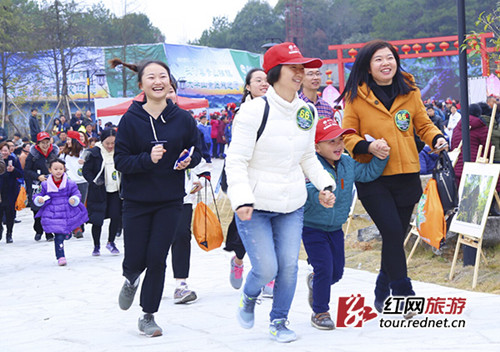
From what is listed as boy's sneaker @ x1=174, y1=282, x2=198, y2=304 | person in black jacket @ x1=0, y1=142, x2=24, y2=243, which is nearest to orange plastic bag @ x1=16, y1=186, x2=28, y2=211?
person in black jacket @ x1=0, y1=142, x2=24, y2=243

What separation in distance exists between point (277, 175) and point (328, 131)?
0.70m

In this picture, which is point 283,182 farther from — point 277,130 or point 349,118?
point 349,118

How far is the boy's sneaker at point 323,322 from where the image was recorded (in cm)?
490

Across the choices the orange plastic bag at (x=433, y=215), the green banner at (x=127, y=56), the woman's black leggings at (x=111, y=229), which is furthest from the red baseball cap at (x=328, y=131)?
the green banner at (x=127, y=56)

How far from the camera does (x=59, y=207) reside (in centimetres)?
966

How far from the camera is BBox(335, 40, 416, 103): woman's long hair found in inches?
200

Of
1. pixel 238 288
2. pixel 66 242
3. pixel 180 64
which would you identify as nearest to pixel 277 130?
pixel 238 288

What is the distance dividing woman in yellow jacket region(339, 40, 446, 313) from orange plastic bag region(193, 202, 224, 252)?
164cm

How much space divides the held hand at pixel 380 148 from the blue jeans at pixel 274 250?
620 millimetres

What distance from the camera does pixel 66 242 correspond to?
474 inches

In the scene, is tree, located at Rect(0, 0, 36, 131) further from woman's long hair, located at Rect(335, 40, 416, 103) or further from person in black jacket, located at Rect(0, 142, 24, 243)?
woman's long hair, located at Rect(335, 40, 416, 103)

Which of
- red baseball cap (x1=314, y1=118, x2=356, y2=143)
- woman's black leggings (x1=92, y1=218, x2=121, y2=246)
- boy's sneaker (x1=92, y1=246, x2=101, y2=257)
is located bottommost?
boy's sneaker (x1=92, y1=246, x2=101, y2=257)

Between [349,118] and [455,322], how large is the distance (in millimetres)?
1559

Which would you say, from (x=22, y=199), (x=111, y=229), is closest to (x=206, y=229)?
(x=111, y=229)
